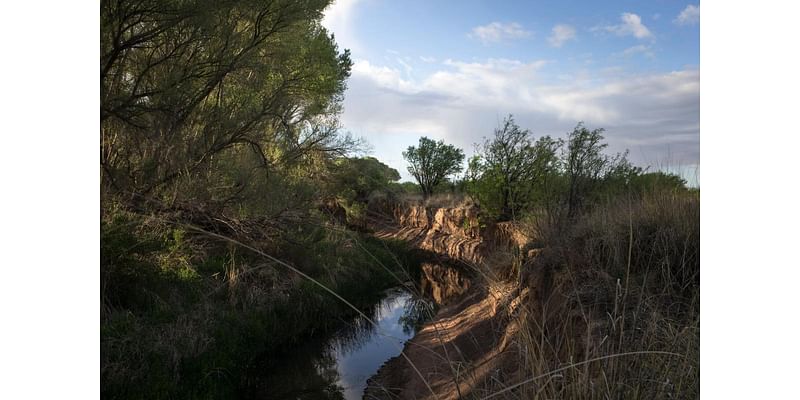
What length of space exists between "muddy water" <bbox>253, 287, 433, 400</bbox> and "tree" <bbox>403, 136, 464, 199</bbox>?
662 inches

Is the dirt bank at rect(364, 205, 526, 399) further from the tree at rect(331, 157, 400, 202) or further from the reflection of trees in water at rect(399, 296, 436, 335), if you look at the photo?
the tree at rect(331, 157, 400, 202)

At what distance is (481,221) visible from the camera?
46.7ft

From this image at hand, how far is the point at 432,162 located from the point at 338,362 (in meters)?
19.7

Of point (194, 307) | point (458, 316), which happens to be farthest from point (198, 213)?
point (458, 316)

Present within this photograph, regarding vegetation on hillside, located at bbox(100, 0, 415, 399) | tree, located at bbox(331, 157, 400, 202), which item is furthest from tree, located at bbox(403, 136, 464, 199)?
vegetation on hillside, located at bbox(100, 0, 415, 399)

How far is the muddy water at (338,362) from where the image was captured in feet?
17.9

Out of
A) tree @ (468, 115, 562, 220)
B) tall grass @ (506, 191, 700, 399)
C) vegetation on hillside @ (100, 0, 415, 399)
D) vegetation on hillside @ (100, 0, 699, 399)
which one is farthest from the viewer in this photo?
tree @ (468, 115, 562, 220)

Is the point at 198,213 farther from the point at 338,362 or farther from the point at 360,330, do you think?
the point at 360,330

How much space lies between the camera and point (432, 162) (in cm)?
2528

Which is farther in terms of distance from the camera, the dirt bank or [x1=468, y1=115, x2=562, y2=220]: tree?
[x1=468, y1=115, x2=562, y2=220]: tree

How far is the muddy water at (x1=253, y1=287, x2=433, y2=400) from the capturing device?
5457mm

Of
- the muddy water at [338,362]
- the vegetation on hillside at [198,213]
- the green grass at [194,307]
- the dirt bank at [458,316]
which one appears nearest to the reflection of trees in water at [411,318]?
the muddy water at [338,362]
